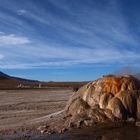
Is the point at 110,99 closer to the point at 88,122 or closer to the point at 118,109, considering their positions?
the point at 118,109

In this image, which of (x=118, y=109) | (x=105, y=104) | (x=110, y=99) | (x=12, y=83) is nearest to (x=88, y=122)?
(x=105, y=104)

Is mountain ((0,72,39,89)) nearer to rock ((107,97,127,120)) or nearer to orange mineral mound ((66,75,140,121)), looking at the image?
orange mineral mound ((66,75,140,121))

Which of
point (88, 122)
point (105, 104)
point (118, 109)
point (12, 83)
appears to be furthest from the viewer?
point (12, 83)

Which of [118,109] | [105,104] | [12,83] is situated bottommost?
[118,109]

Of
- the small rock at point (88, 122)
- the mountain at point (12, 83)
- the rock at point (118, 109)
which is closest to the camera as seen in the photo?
the small rock at point (88, 122)

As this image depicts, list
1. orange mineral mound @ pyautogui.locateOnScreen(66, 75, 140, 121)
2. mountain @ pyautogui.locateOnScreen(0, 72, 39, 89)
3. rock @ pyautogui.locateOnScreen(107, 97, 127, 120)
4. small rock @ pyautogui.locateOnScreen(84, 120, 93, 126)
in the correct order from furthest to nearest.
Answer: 1. mountain @ pyautogui.locateOnScreen(0, 72, 39, 89)
2. orange mineral mound @ pyautogui.locateOnScreen(66, 75, 140, 121)
3. rock @ pyautogui.locateOnScreen(107, 97, 127, 120)
4. small rock @ pyautogui.locateOnScreen(84, 120, 93, 126)

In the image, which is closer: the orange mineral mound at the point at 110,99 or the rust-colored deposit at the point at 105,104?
the rust-colored deposit at the point at 105,104

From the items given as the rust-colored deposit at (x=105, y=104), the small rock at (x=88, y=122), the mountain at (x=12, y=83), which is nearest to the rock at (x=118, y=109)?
the rust-colored deposit at (x=105, y=104)

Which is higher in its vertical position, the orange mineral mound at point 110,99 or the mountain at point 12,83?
the mountain at point 12,83

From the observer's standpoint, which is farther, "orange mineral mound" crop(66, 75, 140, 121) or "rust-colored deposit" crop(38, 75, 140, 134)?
"orange mineral mound" crop(66, 75, 140, 121)

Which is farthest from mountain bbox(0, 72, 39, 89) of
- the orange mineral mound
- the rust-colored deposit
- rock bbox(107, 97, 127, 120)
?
rock bbox(107, 97, 127, 120)

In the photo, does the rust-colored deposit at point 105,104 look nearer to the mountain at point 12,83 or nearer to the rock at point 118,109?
the rock at point 118,109

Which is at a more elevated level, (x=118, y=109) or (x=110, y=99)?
(x=110, y=99)

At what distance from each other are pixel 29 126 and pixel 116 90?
3848mm
